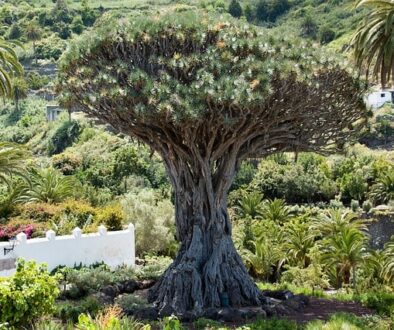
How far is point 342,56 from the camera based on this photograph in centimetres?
1560

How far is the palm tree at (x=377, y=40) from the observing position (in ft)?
57.3

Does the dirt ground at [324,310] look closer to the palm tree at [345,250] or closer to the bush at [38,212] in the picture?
the palm tree at [345,250]

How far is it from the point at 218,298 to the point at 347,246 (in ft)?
29.6

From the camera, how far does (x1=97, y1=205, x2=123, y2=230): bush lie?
2569 cm

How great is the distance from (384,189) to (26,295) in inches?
1309

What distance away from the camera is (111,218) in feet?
84.8

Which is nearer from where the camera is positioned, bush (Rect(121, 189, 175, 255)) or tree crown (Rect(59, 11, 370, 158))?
tree crown (Rect(59, 11, 370, 158))

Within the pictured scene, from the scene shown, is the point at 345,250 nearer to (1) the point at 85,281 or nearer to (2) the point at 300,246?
(2) the point at 300,246

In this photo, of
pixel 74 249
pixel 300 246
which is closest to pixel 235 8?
pixel 300 246

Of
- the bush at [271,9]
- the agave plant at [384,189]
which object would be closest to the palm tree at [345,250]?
the agave plant at [384,189]

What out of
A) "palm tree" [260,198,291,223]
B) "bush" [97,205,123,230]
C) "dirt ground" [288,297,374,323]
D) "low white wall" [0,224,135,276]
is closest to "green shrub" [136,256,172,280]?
"low white wall" [0,224,135,276]

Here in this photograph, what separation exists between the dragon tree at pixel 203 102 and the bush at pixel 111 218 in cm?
1037

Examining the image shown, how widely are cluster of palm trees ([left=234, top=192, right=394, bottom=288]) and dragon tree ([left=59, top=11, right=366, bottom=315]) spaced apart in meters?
7.64

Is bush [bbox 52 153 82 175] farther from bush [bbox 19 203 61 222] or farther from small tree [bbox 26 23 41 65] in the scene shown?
small tree [bbox 26 23 41 65]
